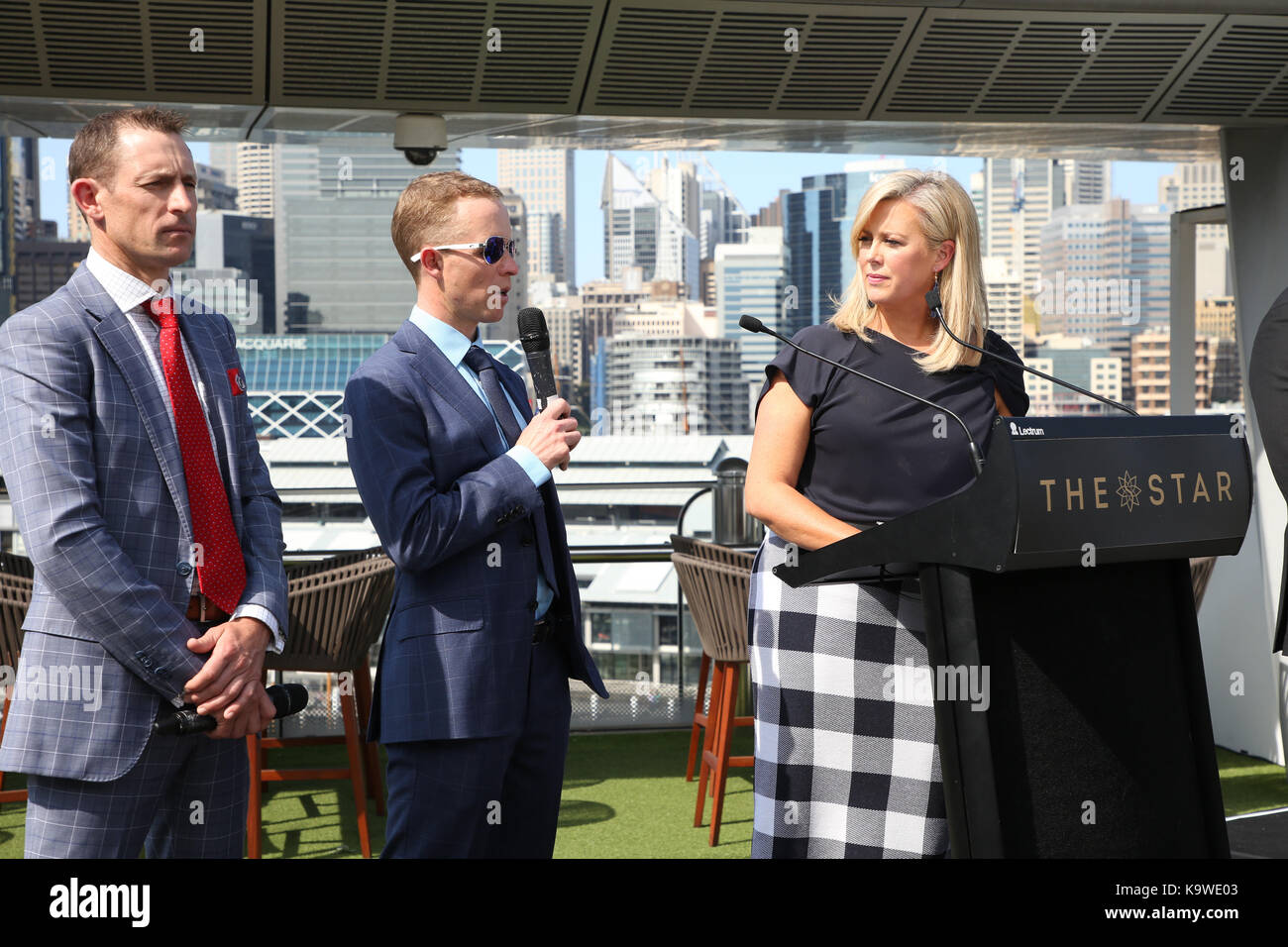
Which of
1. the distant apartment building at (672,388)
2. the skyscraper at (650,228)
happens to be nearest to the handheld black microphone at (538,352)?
the distant apartment building at (672,388)

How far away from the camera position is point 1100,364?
411 cm

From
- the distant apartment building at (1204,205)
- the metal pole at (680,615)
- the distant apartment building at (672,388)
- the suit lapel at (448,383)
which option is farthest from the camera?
the distant apartment building at (672,388)

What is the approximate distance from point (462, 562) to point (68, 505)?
59 cm

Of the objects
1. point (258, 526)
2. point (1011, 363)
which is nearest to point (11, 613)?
point (258, 526)

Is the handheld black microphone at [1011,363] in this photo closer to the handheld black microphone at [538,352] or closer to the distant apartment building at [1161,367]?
the handheld black microphone at [538,352]

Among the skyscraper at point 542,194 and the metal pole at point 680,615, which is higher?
the skyscraper at point 542,194

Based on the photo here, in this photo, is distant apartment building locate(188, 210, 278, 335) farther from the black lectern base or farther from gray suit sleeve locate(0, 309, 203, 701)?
the black lectern base

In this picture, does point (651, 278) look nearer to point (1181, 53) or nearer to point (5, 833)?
point (1181, 53)

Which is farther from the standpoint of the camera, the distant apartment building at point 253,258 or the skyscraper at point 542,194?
the distant apartment building at point 253,258

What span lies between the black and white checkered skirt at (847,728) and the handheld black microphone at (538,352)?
478 mm

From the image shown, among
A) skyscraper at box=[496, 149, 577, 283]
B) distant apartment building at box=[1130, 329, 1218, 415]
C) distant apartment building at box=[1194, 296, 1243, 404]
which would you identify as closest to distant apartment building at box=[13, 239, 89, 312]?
skyscraper at box=[496, 149, 577, 283]

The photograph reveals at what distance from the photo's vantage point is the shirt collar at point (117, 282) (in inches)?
68.1

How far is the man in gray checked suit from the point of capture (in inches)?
63.0

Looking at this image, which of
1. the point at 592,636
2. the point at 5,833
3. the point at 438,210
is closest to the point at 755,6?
the point at 438,210
